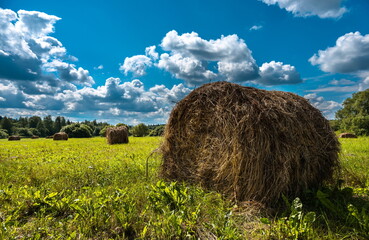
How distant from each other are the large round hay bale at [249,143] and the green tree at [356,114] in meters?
→ 41.3

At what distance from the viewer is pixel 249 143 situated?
406cm

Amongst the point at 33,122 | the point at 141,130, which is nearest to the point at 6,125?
the point at 33,122

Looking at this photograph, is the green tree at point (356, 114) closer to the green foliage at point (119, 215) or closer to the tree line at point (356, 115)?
the tree line at point (356, 115)

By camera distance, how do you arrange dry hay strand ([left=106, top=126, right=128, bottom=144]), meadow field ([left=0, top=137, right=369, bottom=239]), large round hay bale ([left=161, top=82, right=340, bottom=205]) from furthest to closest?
dry hay strand ([left=106, top=126, right=128, bottom=144]), large round hay bale ([left=161, top=82, right=340, bottom=205]), meadow field ([left=0, top=137, right=369, bottom=239])

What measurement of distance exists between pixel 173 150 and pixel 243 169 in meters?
2.19

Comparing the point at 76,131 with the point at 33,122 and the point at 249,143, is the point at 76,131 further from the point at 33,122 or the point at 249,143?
the point at 249,143

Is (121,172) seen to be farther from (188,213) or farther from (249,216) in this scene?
(249,216)

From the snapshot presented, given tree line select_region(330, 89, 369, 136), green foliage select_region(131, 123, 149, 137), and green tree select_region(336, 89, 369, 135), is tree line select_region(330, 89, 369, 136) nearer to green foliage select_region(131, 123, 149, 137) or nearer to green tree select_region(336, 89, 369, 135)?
green tree select_region(336, 89, 369, 135)

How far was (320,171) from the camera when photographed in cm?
487

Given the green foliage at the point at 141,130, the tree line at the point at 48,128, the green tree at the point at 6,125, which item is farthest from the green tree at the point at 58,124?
the green foliage at the point at 141,130

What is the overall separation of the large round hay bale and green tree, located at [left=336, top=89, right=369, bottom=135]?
136 feet

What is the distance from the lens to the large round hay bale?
402 centimetres

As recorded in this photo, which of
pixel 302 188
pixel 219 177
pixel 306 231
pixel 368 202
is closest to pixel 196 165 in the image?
pixel 219 177

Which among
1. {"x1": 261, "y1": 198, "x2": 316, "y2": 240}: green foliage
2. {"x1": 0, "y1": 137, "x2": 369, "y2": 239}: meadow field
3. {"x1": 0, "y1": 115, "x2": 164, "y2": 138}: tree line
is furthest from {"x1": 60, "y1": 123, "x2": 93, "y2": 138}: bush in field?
{"x1": 261, "y1": 198, "x2": 316, "y2": 240}: green foliage
